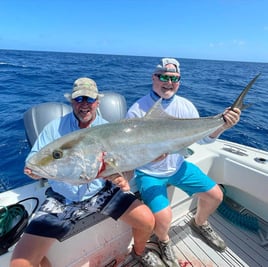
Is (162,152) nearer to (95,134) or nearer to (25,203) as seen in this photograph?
(95,134)

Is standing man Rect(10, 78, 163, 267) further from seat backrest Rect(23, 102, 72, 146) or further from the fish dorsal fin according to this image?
seat backrest Rect(23, 102, 72, 146)

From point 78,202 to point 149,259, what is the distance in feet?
3.09

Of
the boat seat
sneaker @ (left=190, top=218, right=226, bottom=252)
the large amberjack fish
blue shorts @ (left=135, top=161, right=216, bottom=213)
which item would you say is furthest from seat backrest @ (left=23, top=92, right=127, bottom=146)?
sneaker @ (left=190, top=218, right=226, bottom=252)

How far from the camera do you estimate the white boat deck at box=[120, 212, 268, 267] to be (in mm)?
2574

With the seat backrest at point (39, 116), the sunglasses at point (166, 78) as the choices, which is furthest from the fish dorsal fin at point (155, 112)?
the seat backrest at point (39, 116)

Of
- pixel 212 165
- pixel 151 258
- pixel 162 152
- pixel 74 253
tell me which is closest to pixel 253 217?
pixel 212 165

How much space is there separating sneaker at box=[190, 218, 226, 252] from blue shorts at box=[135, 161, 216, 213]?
557mm

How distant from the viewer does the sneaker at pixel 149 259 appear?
2.38 m

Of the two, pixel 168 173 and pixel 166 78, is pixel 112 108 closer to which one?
pixel 166 78

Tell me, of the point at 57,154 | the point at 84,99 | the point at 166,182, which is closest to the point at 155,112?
the point at 84,99

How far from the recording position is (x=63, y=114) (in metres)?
3.09

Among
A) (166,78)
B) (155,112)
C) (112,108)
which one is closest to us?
(155,112)

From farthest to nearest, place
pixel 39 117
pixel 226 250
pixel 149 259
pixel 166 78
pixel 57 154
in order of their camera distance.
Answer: pixel 39 117
pixel 226 250
pixel 166 78
pixel 149 259
pixel 57 154

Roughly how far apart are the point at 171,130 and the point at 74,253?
1392 millimetres
